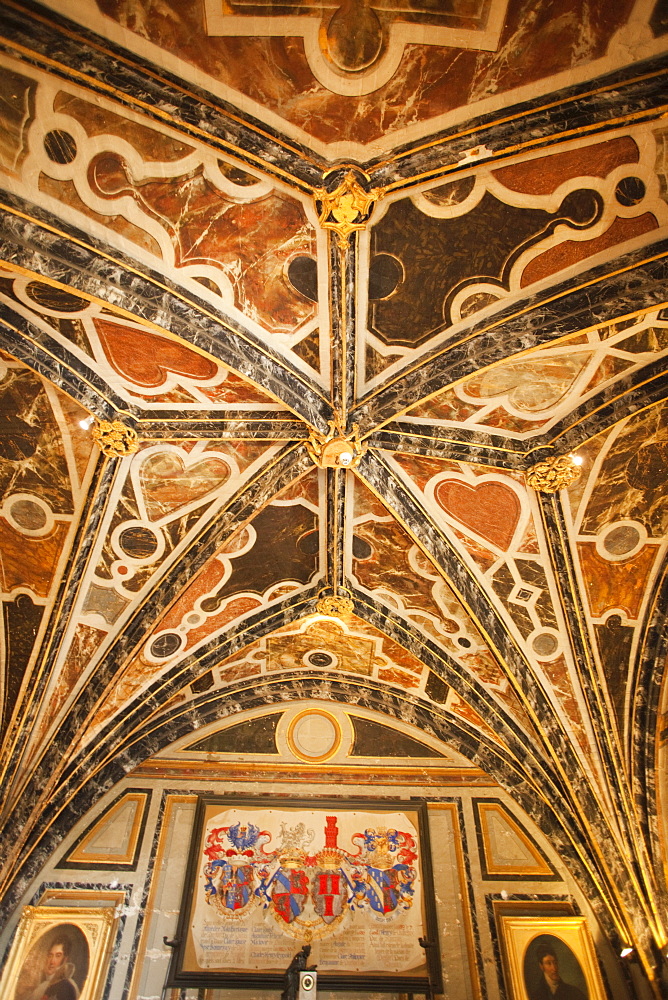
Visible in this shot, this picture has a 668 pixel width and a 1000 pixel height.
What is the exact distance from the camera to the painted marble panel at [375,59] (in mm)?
4738

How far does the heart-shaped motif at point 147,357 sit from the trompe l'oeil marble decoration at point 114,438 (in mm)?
536

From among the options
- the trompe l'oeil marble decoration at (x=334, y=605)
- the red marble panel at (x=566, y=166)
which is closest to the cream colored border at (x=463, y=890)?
the trompe l'oeil marble decoration at (x=334, y=605)

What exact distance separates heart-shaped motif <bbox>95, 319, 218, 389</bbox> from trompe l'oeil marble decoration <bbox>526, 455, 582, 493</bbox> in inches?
149

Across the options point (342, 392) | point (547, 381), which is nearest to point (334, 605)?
point (342, 392)

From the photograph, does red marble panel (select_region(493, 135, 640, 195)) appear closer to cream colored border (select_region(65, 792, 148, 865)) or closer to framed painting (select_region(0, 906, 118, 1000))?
cream colored border (select_region(65, 792, 148, 865))

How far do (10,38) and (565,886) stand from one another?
36.5 feet

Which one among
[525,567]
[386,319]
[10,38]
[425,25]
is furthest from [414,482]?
[10,38]

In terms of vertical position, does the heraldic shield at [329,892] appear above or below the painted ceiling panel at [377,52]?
below

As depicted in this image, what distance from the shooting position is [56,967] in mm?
8352

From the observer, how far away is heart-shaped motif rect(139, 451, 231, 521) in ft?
26.0

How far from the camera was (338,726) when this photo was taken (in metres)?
11.0

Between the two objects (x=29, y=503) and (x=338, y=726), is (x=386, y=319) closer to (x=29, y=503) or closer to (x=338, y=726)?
(x=29, y=503)

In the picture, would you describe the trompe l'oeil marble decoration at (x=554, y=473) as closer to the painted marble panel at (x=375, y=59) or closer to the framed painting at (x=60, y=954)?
the painted marble panel at (x=375, y=59)

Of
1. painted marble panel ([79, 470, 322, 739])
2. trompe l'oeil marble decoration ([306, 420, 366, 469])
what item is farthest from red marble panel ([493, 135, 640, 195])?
painted marble panel ([79, 470, 322, 739])
